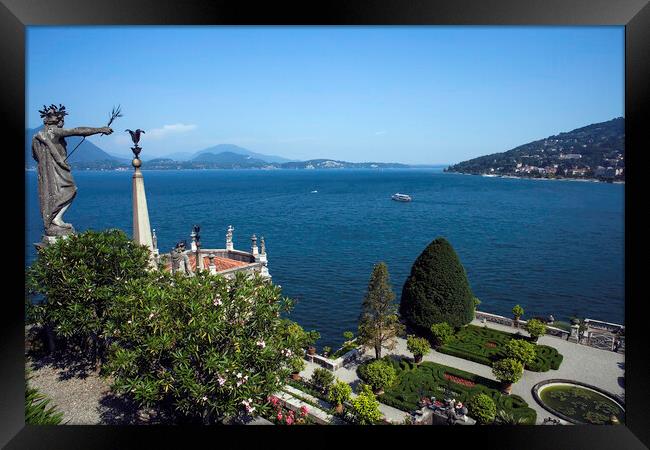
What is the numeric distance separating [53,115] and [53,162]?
98cm

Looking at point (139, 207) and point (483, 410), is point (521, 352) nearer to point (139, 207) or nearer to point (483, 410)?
point (483, 410)

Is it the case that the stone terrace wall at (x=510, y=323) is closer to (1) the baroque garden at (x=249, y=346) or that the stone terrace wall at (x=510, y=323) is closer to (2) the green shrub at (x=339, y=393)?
(1) the baroque garden at (x=249, y=346)

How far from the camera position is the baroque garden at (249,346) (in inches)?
278

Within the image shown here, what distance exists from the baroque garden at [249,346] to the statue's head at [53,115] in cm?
3

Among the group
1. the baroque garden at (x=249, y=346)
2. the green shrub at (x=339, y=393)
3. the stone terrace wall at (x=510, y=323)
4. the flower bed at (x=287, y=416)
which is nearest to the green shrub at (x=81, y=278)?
the baroque garden at (x=249, y=346)

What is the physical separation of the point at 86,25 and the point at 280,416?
8.65 metres

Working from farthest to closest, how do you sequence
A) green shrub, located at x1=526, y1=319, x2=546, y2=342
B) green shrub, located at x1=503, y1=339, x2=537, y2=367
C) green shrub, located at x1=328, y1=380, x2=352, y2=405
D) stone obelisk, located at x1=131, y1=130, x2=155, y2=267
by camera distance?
green shrub, located at x1=526, y1=319, x2=546, y2=342
green shrub, located at x1=503, y1=339, x2=537, y2=367
green shrub, located at x1=328, y1=380, x2=352, y2=405
stone obelisk, located at x1=131, y1=130, x2=155, y2=267

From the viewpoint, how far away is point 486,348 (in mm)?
15859

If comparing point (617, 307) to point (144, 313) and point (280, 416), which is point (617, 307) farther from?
point (144, 313)

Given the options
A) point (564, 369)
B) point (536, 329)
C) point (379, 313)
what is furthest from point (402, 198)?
point (379, 313)

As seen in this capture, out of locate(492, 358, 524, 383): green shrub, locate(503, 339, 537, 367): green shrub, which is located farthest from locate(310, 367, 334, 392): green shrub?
locate(503, 339, 537, 367): green shrub

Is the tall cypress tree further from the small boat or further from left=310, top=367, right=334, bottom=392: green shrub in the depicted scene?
the small boat

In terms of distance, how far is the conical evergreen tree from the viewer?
16.5 metres

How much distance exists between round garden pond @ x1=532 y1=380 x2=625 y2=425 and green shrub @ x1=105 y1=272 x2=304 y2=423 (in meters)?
8.86
